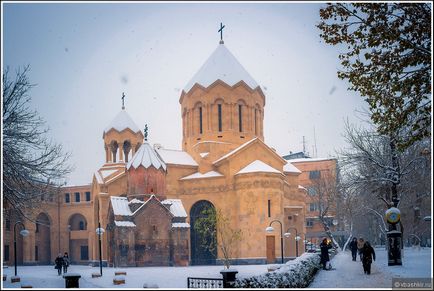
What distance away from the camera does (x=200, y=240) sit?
3912 centimetres

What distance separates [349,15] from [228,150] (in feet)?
92.3

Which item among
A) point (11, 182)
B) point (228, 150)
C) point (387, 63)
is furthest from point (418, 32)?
point (228, 150)

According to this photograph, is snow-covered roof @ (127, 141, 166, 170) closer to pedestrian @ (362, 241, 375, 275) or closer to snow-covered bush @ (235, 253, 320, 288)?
snow-covered bush @ (235, 253, 320, 288)

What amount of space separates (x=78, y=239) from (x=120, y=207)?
21056 millimetres

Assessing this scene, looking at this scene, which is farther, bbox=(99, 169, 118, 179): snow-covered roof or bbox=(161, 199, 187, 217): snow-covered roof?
bbox=(99, 169, 118, 179): snow-covered roof

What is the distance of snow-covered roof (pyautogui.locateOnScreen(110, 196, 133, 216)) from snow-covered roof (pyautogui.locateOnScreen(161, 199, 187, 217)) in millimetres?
2534

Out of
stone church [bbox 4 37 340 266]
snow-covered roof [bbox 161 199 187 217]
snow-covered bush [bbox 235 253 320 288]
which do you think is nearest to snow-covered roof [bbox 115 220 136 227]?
stone church [bbox 4 37 340 266]

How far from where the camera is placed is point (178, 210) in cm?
3756

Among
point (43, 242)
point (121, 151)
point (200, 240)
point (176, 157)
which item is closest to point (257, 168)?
point (200, 240)

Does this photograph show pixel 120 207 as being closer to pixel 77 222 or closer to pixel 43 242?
pixel 77 222

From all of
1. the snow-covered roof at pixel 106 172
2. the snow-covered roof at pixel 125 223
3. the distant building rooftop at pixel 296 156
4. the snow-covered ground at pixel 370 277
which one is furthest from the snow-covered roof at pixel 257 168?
the distant building rooftop at pixel 296 156

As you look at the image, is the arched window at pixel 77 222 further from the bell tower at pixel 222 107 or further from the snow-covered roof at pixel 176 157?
the bell tower at pixel 222 107

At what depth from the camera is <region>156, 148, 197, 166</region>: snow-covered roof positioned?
134 ft

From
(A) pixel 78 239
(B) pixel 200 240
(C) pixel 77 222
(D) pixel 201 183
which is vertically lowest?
(A) pixel 78 239
